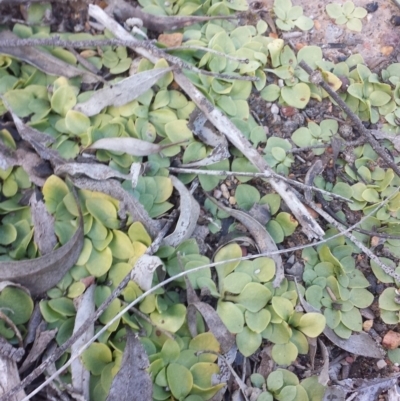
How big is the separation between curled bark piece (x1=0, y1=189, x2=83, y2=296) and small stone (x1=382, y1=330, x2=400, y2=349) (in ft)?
3.31

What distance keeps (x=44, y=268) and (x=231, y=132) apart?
0.73 meters

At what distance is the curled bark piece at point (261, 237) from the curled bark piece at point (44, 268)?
0.50 meters

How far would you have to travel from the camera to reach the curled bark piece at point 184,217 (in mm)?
1374

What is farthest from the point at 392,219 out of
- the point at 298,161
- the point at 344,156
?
the point at 298,161

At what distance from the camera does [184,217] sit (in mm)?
1396

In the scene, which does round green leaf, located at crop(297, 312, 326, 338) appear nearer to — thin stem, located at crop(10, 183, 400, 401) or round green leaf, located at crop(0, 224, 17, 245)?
thin stem, located at crop(10, 183, 400, 401)

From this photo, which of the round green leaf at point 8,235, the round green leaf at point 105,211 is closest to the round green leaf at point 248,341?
the round green leaf at point 105,211

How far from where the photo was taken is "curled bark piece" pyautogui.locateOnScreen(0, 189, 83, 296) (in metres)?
1.26

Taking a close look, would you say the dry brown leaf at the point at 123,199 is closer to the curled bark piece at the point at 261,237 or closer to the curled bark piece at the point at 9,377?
the curled bark piece at the point at 261,237

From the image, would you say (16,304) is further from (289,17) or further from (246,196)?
(289,17)

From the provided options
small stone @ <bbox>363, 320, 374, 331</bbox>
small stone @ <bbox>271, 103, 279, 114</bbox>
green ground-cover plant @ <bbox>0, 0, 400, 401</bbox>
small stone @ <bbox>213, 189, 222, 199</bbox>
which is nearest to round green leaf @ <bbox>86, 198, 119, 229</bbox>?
green ground-cover plant @ <bbox>0, 0, 400, 401</bbox>

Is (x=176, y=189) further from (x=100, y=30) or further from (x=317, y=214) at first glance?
(x=100, y=30)

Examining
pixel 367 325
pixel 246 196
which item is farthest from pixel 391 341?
pixel 246 196

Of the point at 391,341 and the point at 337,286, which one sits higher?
the point at 337,286
